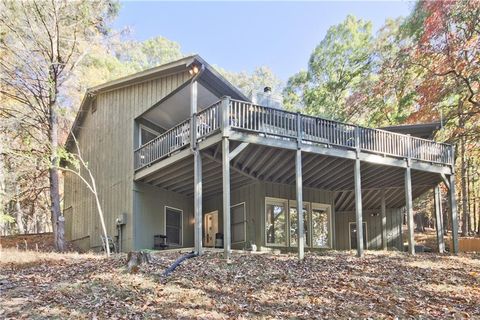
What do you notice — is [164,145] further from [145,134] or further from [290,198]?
[290,198]

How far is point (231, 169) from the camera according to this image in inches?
540

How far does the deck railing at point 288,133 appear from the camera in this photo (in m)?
11.5

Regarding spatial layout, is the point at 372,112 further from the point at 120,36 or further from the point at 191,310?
the point at 191,310

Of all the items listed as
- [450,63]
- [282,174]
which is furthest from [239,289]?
[450,63]

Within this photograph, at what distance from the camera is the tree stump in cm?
917

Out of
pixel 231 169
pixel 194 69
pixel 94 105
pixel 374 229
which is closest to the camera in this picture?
pixel 194 69

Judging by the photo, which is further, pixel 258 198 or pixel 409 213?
pixel 258 198

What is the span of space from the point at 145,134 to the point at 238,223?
16.2 ft

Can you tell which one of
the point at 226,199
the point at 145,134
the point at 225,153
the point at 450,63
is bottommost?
the point at 226,199

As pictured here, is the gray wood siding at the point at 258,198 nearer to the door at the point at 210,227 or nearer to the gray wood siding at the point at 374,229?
the door at the point at 210,227

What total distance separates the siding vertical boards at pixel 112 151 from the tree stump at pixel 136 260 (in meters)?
4.98

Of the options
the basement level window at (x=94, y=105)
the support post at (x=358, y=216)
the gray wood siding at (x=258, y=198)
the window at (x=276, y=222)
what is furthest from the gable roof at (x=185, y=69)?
the support post at (x=358, y=216)

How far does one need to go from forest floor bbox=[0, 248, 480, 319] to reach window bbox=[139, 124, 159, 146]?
594cm

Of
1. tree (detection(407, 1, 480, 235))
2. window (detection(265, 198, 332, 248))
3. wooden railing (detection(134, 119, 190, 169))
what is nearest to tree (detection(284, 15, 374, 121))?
tree (detection(407, 1, 480, 235))
